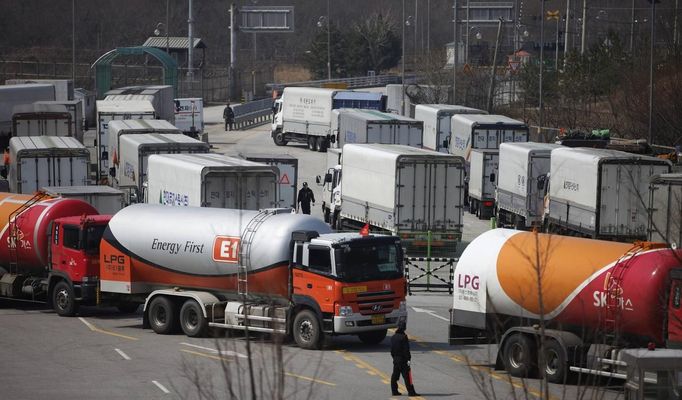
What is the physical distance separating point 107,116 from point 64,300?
27197 mm

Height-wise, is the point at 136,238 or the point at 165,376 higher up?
the point at 136,238

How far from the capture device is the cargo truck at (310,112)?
68.4 metres

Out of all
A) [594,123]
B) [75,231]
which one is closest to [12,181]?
[75,231]

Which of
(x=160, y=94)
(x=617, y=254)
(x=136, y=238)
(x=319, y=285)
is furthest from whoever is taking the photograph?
(x=160, y=94)

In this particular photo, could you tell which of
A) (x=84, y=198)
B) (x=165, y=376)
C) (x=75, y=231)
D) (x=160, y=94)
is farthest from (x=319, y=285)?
(x=160, y=94)

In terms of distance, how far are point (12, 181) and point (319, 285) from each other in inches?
893

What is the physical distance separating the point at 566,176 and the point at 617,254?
18.1 meters

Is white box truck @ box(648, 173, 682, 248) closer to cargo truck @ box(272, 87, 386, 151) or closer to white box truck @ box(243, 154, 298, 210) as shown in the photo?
white box truck @ box(243, 154, 298, 210)

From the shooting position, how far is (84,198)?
3391cm

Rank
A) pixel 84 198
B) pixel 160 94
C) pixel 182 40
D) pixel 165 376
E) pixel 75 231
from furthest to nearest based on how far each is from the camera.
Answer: pixel 182 40 → pixel 160 94 → pixel 84 198 → pixel 75 231 → pixel 165 376

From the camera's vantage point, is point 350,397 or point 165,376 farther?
point 165,376

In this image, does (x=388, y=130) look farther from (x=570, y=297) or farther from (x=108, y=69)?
(x=108, y=69)

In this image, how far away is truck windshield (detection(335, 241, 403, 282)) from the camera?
78.5 ft

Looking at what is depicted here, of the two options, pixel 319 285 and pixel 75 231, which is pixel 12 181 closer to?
pixel 75 231
